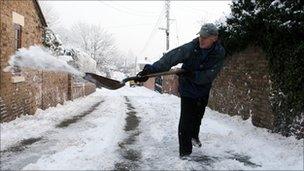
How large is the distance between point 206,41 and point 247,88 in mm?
5343

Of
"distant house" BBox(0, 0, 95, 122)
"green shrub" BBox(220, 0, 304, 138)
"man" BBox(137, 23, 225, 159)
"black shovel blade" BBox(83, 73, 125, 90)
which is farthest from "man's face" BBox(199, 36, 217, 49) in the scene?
"distant house" BBox(0, 0, 95, 122)

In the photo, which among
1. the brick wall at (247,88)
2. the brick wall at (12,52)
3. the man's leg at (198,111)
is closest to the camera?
the man's leg at (198,111)

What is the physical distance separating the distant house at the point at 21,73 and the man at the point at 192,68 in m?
5.63

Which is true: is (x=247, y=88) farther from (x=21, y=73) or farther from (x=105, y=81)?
(x=21, y=73)

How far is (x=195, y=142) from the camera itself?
760 cm

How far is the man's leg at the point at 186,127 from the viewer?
677 centimetres

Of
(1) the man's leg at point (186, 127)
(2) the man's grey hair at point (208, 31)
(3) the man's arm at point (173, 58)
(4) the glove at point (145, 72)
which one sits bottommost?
(1) the man's leg at point (186, 127)

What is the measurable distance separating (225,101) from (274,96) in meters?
4.43

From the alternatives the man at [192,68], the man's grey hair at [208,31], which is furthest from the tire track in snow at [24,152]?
the man's grey hair at [208,31]

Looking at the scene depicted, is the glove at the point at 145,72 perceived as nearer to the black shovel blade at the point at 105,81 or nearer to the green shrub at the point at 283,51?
the black shovel blade at the point at 105,81

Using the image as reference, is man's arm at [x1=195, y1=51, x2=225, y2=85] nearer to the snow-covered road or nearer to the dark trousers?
the dark trousers

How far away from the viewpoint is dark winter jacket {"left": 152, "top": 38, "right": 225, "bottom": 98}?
6.82 meters

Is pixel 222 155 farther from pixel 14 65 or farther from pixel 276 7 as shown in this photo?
pixel 14 65

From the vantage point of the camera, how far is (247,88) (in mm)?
11812
